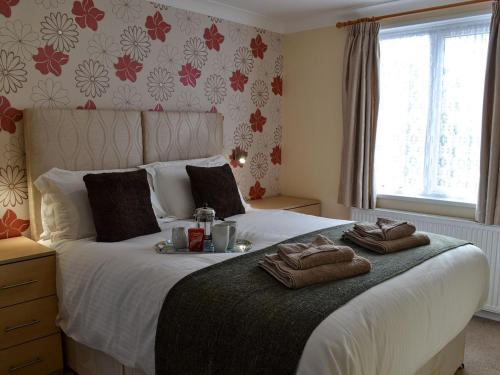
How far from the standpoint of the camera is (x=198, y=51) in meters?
3.71

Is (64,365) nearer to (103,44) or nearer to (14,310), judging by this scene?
(14,310)

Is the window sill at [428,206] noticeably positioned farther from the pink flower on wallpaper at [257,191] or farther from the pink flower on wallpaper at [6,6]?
the pink flower on wallpaper at [6,6]

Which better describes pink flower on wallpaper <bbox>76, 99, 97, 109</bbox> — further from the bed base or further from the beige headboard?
the bed base

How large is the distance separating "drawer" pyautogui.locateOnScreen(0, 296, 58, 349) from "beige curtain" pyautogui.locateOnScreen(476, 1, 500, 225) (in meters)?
2.96

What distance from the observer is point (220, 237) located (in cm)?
229

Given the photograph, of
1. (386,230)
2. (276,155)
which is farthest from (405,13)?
(386,230)

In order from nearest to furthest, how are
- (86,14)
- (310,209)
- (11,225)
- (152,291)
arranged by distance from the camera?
(152,291)
(11,225)
(86,14)
(310,209)

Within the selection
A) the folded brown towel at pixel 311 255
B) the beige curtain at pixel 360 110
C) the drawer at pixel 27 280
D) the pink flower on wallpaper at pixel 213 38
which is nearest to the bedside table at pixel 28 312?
the drawer at pixel 27 280

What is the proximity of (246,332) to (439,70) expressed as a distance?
2918 mm

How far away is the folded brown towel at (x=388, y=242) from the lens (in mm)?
2297

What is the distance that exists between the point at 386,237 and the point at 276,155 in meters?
2.38

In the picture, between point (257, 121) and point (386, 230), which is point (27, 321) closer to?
point (386, 230)

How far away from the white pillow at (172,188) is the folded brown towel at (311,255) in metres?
1.30

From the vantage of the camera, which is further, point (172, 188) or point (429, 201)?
point (429, 201)
